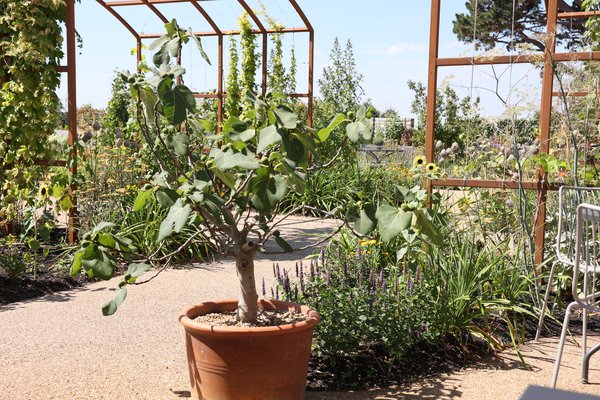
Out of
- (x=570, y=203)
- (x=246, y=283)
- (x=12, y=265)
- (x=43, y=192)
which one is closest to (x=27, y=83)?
(x=43, y=192)

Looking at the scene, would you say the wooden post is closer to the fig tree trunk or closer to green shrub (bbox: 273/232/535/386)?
green shrub (bbox: 273/232/535/386)

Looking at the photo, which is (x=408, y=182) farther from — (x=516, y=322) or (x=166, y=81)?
(x=166, y=81)

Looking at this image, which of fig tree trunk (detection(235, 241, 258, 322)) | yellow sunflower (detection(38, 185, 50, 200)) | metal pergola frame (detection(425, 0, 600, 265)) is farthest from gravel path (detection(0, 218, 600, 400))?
yellow sunflower (detection(38, 185, 50, 200))

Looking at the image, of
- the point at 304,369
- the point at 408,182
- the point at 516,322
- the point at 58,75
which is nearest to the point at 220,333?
the point at 304,369

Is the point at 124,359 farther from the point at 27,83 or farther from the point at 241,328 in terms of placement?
the point at 27,83

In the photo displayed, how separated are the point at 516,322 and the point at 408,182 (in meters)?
5.33

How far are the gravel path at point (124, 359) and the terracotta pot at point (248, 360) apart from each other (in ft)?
0.96

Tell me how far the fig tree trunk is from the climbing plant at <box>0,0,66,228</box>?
3.66 metres

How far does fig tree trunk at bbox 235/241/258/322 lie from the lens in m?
2.81

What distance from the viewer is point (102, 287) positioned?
4961 mm

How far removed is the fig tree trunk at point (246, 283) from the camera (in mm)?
2807

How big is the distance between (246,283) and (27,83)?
4.12 m

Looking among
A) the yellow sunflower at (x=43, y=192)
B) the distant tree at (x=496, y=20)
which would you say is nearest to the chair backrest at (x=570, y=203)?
the yellow sunflower at (x=43, y=192)

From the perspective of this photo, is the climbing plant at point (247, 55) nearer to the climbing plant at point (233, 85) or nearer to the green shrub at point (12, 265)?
the climbing plant at point (233, 85)
